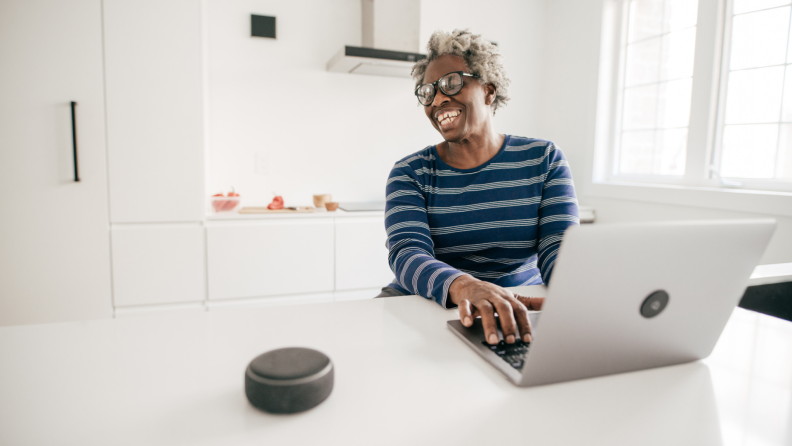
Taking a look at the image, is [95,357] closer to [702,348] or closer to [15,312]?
[702,348]

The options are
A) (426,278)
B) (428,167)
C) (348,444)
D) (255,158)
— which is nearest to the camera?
(348,444)

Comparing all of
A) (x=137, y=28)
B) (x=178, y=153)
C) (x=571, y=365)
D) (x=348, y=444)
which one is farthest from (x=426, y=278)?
(x=137, y=28)

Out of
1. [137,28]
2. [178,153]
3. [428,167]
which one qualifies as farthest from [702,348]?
[137,28]

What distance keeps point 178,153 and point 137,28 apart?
592 millimetres

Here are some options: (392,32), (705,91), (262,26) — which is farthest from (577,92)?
(262,26)

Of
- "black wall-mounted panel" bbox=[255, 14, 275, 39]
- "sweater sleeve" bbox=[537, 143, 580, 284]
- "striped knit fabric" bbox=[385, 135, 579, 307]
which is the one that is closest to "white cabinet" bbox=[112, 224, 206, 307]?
"black wall-mounted panel" bbox=[255, 14, 275, 39]

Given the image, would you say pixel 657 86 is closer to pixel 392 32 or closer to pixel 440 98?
pixel 392 32

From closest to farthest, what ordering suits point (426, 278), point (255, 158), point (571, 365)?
point (571, 365) → point (426, 278) → point (255, 158)

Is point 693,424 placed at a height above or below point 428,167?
below

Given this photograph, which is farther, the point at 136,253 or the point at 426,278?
the point at 136,253

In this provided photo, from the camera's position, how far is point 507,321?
2.46ft

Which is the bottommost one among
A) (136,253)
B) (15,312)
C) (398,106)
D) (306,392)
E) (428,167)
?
(15,312)

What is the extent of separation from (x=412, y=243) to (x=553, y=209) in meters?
0.45

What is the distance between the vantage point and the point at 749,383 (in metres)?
0.65
